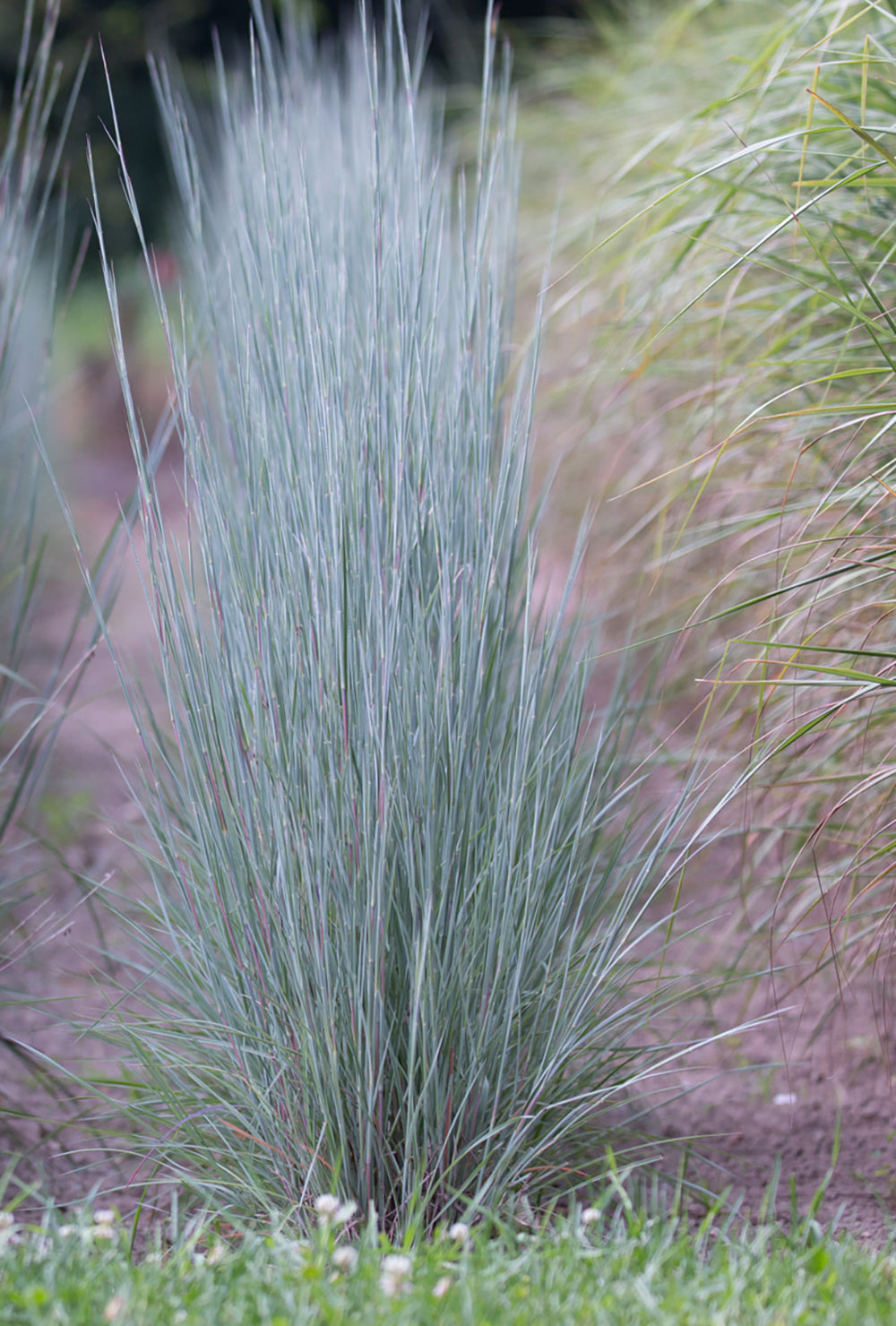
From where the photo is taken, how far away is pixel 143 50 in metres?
6.61

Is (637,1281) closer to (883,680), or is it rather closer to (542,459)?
(883,680)

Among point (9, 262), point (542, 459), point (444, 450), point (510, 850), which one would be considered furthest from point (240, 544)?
point (542, 459)

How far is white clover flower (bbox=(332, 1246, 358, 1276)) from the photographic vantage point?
105cm

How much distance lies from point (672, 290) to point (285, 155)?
0.69 m

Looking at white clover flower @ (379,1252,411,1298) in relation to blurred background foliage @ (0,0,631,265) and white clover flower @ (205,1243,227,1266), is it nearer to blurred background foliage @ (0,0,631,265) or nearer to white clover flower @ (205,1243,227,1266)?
white clover flower @ (205,1243,227,1266)

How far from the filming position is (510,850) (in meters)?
1.25

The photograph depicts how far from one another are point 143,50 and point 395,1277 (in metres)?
7.18

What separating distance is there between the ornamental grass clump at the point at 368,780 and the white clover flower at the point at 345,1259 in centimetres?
10

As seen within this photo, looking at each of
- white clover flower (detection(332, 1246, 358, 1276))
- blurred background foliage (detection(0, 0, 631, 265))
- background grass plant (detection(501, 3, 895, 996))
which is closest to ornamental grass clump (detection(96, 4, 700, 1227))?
white clover flower (detection(332, 1246, 358, 1276))

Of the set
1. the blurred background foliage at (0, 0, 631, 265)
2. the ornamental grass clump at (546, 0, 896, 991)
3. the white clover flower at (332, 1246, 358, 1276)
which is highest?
the blurred background foliage at (0, 0, 631, 265)

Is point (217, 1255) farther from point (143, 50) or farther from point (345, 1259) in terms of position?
point (143, 50)

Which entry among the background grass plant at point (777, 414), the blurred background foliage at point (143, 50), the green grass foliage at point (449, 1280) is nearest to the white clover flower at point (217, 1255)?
the green grass foliage at point (449, 1280)

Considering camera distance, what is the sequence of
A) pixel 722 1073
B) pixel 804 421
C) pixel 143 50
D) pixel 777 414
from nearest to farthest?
pixel 722 1073, pixel 777 414, pixel 804 421, pixel 143 50

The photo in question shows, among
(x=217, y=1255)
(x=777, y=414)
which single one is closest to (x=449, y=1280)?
(x=217, y=1255)
